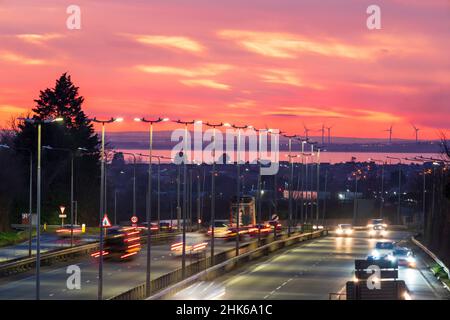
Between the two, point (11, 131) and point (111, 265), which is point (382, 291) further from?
point (11, 131)

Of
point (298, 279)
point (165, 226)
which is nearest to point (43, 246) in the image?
point (298, 279)

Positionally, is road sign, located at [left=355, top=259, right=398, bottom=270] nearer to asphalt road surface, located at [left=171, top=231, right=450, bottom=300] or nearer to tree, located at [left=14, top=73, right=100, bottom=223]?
asphalt road surface, located at [left=171, top=231, right=450, bottom=300]

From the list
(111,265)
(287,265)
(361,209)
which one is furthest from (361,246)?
(361,209)

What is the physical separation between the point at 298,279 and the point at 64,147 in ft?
264

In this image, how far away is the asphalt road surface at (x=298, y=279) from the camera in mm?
51750

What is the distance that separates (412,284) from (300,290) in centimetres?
775

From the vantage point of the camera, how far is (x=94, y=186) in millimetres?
147500

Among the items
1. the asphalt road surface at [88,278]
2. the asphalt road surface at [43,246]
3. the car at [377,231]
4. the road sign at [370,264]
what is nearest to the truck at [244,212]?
the car at [377,231]

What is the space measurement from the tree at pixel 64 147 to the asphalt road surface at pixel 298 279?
46992 mm

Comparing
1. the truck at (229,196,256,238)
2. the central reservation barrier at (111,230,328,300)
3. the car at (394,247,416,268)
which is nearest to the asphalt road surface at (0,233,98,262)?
the central reservation barrier at (111,230,328,300)

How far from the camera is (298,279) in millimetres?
63500

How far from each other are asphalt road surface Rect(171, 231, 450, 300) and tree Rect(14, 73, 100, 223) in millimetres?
46992

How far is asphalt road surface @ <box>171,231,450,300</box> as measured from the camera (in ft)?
170

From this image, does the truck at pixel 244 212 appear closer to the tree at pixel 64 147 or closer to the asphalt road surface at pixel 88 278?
the tree at pixel 64 147
